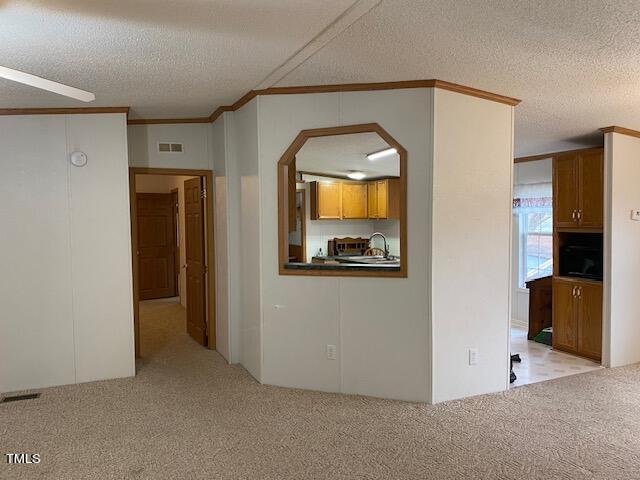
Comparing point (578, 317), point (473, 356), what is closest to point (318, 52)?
point (473, 356)

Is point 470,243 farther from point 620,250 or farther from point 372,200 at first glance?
point 372,200

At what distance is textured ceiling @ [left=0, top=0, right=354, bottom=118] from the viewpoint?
220 cm

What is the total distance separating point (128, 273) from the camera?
4.21m

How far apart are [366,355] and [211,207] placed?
2.34 metres

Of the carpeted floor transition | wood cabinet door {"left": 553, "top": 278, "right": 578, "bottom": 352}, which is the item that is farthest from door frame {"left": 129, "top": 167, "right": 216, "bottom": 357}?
wood cabinet door {"left": 553, "top": 278, "right": 578, "bottom": 352}

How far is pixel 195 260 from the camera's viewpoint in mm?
5402

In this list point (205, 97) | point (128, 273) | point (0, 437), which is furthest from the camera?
point (128, 273)

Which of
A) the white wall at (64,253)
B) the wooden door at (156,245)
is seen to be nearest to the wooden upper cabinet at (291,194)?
the white wall at (64,253)

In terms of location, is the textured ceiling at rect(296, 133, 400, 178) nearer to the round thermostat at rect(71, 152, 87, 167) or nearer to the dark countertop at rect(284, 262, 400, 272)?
the dark countertop at rect(284, 262, 400, 272)

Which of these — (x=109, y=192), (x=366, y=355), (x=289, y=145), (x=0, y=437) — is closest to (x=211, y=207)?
(x=109, y=192)

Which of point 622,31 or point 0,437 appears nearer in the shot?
point 622,31

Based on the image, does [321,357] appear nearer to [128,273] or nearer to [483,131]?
[128,273]

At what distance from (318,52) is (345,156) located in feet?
10.7

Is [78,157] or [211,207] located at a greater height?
[78,157]
